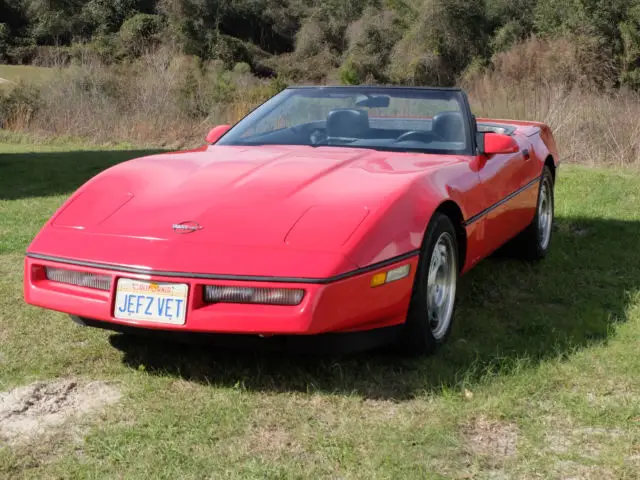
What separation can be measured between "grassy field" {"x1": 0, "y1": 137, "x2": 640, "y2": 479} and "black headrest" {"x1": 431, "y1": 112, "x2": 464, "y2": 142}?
95 centimetres

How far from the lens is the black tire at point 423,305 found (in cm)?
329

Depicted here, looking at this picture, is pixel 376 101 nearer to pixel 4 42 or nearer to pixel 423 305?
pixel 423 305

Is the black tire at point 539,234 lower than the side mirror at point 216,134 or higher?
lower

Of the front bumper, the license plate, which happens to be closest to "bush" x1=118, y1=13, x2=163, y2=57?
the front bumper

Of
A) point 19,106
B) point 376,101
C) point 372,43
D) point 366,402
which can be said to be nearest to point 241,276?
point 366,402

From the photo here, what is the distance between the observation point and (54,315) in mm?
4125

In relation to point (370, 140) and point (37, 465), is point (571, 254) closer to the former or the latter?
point (370, 140)

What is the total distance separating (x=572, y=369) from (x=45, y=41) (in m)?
46.8

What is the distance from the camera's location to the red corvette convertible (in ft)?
9.57

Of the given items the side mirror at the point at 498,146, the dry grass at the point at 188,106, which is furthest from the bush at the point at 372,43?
the side mirror at the point at 498,146

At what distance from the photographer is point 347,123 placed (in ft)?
14.9

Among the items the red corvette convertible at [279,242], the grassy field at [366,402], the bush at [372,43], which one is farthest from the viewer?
the bush at [372,43]

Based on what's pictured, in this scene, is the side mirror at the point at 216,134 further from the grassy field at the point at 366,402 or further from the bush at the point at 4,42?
the bush at the point at 4,42

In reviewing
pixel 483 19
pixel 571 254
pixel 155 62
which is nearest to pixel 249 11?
pixel 483 19
